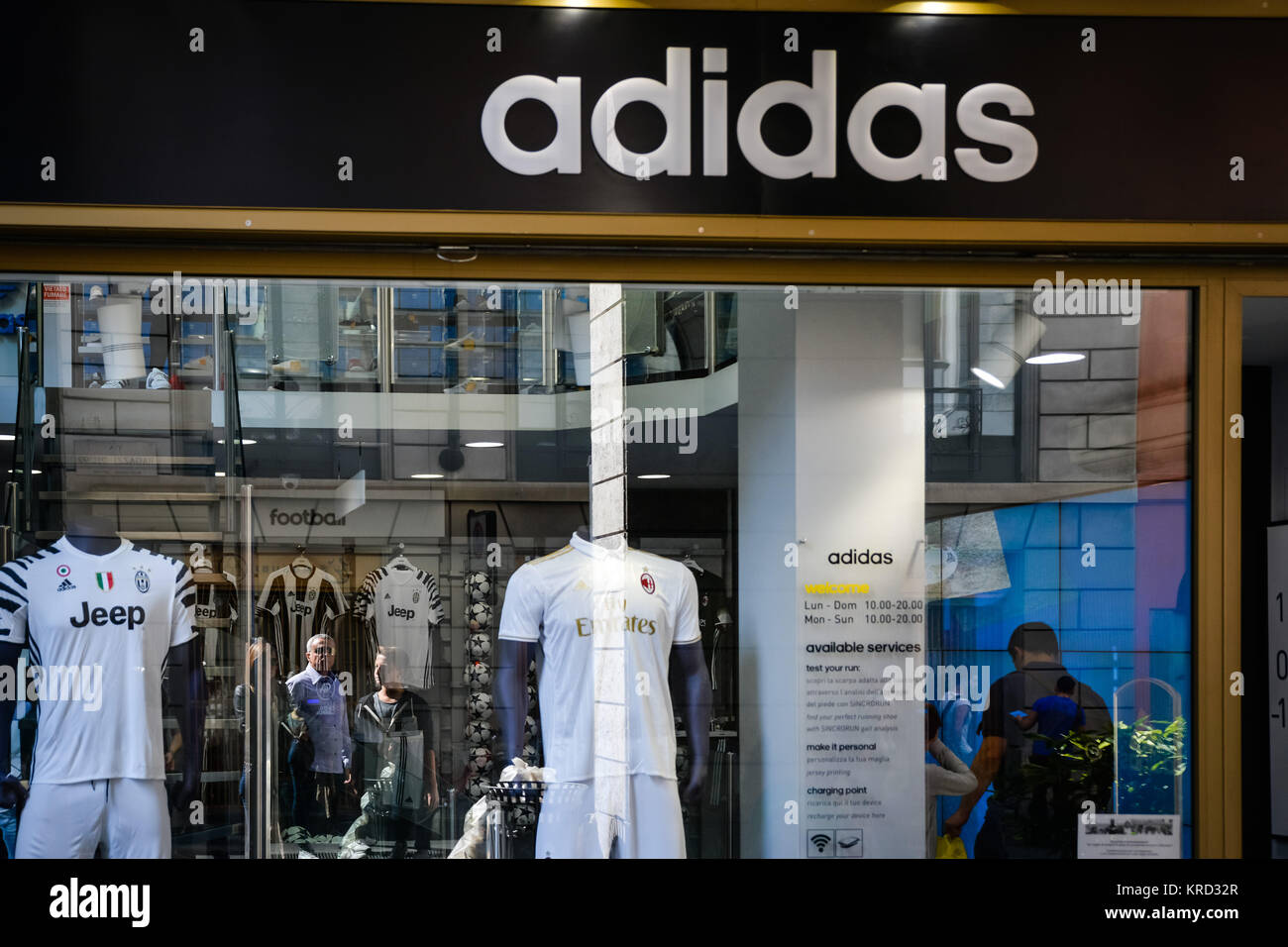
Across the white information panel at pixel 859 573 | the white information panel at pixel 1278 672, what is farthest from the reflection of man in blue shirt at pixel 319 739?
the white information panel at pixel 1278 672

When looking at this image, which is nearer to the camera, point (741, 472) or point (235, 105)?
point (235, 105)

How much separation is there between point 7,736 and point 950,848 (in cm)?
275

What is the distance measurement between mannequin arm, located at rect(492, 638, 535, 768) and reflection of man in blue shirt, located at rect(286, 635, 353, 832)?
17.7 inches

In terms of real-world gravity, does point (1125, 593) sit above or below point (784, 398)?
below

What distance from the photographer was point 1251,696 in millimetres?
3730

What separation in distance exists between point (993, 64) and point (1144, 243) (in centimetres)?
66

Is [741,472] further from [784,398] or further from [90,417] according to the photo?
[90,417]

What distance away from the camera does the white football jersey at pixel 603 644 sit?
3631mm

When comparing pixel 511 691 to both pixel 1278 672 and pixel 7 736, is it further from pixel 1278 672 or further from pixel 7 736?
pixel 1278 672

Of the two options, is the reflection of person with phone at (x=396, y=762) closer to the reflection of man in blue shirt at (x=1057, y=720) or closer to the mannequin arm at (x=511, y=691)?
the mannequin arm at (x=511, y=691)

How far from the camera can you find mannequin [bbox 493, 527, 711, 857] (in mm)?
3623

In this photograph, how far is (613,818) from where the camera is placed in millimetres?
3627
